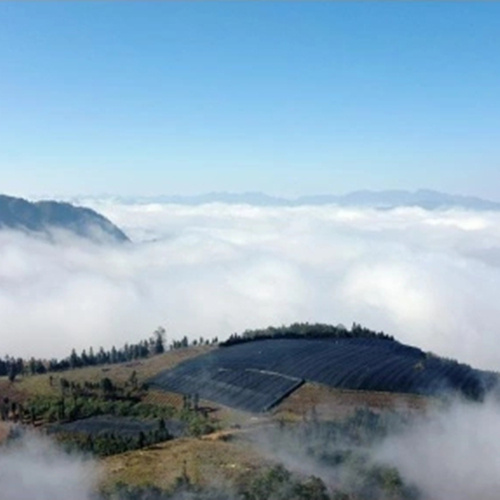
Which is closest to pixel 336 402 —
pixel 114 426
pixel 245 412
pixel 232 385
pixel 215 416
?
pixel 245 412

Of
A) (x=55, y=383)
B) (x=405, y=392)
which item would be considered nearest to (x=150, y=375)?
(x=55, y=383)

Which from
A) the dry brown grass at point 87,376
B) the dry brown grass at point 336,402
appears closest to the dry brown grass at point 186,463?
the dry brown grass at point 336,402

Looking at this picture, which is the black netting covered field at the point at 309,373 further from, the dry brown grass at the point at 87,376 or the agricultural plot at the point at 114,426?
the agricultural plot at the point at 114,426

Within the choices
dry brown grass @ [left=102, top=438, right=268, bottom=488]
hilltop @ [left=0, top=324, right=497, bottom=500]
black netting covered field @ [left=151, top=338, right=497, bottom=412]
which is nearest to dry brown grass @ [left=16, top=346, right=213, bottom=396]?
hilltop @ [left=0, top=324, right=497, bottom=500]

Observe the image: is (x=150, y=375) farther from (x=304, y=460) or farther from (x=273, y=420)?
(x=304, y=460)

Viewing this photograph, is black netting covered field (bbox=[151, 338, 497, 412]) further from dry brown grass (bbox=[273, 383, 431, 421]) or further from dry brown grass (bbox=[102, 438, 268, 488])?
dry brown grass (bbox=[102, 438, 268, 488])
